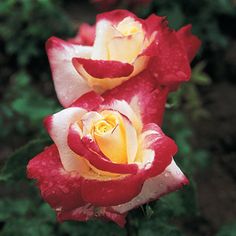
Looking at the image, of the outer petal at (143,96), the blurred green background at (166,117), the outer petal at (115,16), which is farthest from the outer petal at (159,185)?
the outer petal at (115,16)

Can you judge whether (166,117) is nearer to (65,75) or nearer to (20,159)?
(20,159)

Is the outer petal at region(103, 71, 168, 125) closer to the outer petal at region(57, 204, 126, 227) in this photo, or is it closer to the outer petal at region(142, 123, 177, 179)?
the outer petal at region(142, 123, 177, 179)

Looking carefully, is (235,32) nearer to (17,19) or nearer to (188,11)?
(188,11)

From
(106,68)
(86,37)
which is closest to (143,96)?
(106,68)

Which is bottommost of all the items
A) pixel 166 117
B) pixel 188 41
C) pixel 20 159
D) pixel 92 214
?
pixel 166 117

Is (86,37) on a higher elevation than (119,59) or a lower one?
lower

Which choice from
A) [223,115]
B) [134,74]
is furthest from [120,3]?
[134,74]

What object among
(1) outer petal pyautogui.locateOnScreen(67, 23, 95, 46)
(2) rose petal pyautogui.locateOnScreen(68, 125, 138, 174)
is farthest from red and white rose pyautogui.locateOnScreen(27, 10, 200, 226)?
(1) outer petal pyautogui.locateOnScreen(67, 23, 95, 46)
